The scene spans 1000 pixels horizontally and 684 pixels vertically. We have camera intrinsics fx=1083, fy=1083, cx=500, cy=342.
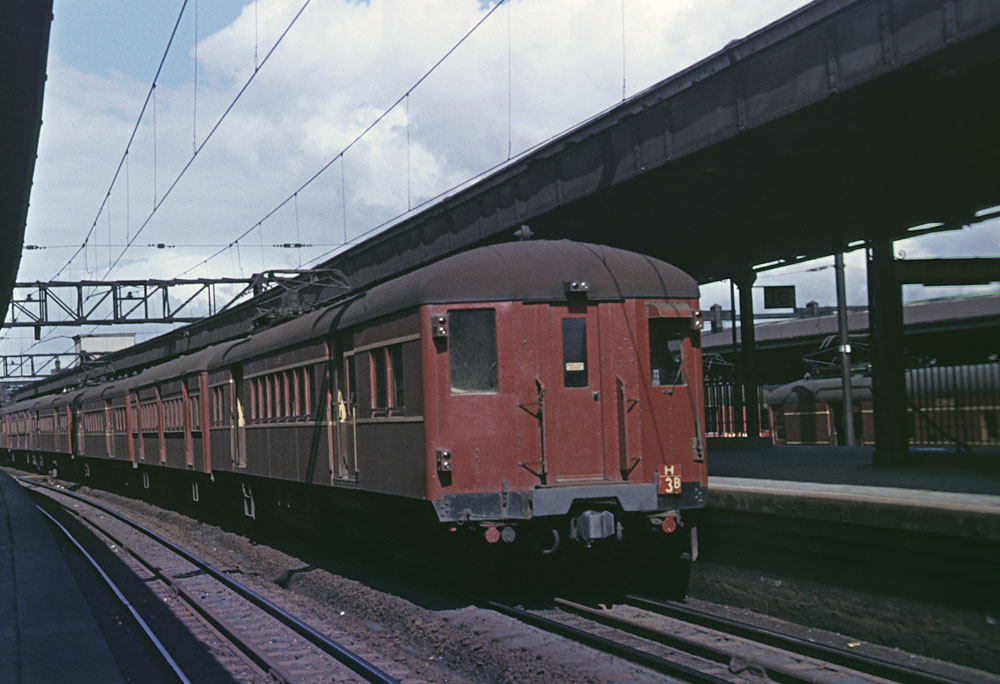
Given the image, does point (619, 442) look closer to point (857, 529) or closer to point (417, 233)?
point (857, 529)

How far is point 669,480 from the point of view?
1002cm

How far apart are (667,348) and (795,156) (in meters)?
3.84

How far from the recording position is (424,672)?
8242 millimetres

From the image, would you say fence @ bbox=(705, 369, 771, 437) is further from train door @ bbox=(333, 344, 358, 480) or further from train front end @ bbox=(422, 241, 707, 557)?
train front end @ bbox=(422, 241, 707, 557)

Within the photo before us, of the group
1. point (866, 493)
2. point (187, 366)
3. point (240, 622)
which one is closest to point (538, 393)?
point (866, 493)

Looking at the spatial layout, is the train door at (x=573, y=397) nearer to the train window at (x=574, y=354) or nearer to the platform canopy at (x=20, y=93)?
the train window at (x=574, y=354)

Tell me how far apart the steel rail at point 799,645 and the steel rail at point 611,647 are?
0.97 meters

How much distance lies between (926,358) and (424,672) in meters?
8.68

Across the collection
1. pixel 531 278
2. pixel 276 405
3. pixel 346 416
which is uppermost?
pixel 531 278

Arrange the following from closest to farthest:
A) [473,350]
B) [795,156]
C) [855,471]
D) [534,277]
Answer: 1. [473,350]
2. [534,277]
3. [795,156]
4. [855,471]

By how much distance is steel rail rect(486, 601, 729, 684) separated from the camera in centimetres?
739

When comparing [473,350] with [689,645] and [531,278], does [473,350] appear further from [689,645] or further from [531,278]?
[689,645]

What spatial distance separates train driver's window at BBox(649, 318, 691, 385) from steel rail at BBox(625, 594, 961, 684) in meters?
2.09

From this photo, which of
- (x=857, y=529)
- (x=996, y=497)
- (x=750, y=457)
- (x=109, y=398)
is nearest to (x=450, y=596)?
(x=857, y=529)
